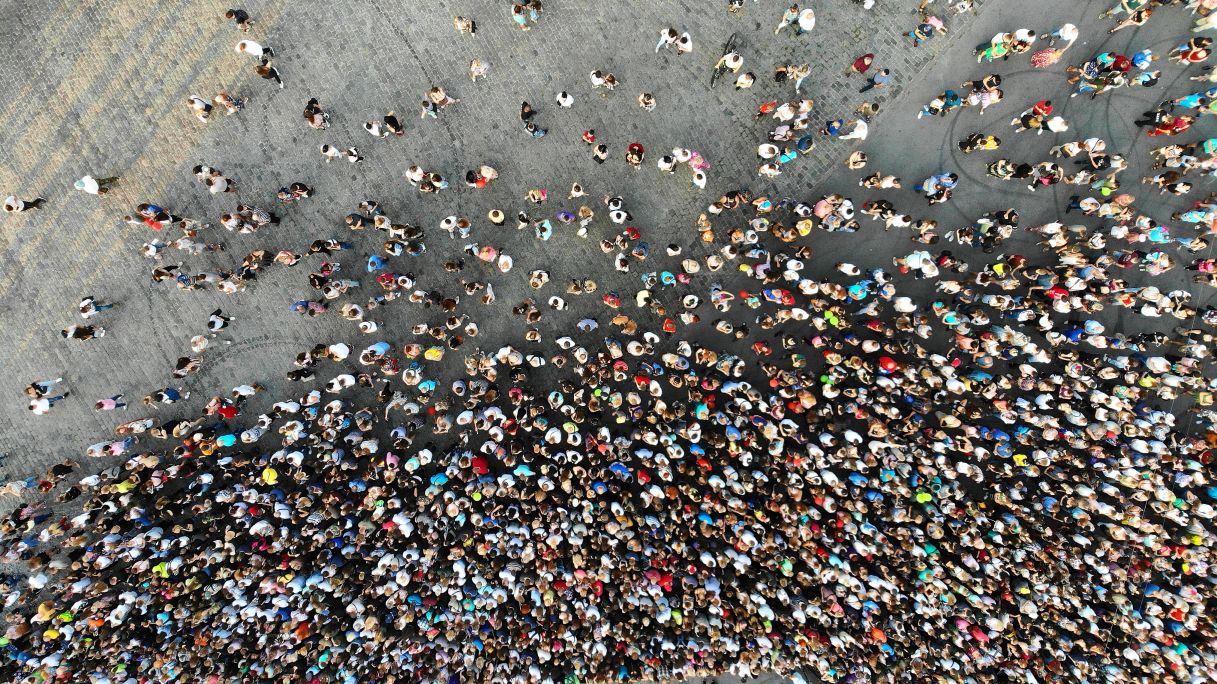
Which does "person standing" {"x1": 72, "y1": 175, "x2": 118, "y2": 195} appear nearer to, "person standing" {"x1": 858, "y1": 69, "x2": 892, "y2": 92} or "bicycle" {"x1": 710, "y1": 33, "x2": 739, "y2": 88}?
"bicycle" {"x1": 710, "y1": 33, "x2": 739, "y2": 88}

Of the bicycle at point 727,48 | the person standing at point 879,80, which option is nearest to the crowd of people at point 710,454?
the person standing at point 879,80

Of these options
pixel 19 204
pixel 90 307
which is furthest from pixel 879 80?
pixel 19 204

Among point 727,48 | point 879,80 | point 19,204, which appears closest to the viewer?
point 879,80

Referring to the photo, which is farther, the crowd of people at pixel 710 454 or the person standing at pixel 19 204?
the person standing at pixel 19 204

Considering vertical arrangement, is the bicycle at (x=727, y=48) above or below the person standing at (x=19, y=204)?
above

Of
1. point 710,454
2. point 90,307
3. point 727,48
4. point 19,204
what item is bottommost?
point 710,454

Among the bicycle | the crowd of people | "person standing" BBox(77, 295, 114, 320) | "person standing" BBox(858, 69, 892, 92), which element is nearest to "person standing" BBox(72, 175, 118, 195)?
the crowd of people

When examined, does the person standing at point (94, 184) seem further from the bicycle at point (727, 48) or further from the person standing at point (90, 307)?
the bicycle at point (727, 48)

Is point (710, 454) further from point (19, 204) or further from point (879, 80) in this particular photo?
point (19, 204)

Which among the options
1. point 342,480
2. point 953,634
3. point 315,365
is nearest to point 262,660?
point 342,480
